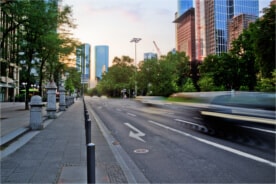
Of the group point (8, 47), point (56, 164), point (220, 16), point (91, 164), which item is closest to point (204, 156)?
point (56, 164)

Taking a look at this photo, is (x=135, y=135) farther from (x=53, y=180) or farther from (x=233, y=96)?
(x=53, y=180)

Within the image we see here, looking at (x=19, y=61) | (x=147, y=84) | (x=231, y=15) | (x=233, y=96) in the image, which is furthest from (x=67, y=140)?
(x=147, y=84)

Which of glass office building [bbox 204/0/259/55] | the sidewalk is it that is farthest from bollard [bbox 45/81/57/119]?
glass office building [bbox 204/0/259/55]

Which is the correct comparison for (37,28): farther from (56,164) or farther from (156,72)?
(156,72)

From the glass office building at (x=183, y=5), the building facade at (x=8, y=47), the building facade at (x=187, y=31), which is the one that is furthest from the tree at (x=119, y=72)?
the glass office building at (x=183, y=5)

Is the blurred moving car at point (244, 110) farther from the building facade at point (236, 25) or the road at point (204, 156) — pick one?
the building facade at point (236, 25)
